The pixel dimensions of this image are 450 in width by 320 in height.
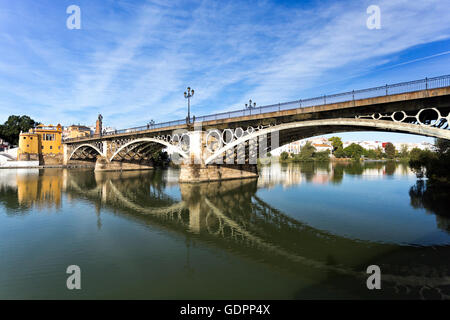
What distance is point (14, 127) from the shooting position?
7119 centimetres

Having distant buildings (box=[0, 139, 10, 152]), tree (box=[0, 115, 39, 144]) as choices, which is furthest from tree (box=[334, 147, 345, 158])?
distant buildings (box=[0, 139, 10, 152])

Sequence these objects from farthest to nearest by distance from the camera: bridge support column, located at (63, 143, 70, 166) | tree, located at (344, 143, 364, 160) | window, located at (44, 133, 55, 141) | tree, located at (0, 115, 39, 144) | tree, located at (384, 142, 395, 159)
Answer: tree, located at (384, 142, 395, 159)
tree, located at (344, 143, 364, 160)
tree, located at (0, 115, 39, 144)
window, located at (44, 133, 55, 141)
bridge support column, located at (63, 143, 70, 166)

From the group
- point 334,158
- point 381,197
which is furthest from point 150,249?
point 334,158

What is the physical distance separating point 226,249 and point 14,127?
8747 cm

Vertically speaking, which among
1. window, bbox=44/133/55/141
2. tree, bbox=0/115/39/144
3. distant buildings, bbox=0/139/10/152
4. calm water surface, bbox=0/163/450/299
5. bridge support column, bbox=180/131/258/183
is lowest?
calm water surface, bbox=0/163/450/299

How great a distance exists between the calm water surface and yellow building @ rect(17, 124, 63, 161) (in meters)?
53.4

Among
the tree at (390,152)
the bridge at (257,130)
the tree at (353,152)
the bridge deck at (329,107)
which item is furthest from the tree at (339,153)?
the bridge deck at (329,107)

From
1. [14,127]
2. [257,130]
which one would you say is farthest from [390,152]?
[14,127]

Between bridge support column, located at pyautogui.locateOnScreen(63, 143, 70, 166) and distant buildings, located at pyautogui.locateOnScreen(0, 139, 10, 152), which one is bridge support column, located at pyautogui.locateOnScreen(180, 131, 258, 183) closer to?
bridge support column, located at pyautogui.locateOnScreen(63, 143, 70, 166)

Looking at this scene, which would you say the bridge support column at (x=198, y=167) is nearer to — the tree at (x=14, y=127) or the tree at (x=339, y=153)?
the tree at (x=14, y=127)

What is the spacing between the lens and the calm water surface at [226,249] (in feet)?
20.4

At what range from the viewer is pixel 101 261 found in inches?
308

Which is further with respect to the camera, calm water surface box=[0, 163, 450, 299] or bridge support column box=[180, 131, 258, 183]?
bridge support column box=[180, 131, 258, 183]

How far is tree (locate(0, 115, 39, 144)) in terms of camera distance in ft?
229
